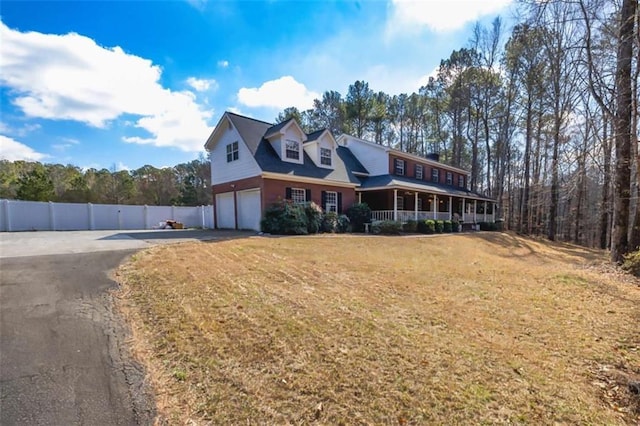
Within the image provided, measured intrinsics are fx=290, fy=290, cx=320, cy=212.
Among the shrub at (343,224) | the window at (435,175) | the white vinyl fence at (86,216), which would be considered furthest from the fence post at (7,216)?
the window at (435,175)

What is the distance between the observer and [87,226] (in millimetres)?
20422

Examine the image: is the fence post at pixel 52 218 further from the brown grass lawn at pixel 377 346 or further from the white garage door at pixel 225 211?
the brown grass lawn at pixel 377 346

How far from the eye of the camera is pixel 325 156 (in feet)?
66.3

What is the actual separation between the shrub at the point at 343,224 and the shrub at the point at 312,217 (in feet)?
5.64

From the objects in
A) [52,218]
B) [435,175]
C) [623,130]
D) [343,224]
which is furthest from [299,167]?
[52,218]

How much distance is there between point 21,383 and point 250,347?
216cm

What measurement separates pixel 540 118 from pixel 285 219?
21.2 meters

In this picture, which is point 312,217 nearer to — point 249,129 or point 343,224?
point 343,224

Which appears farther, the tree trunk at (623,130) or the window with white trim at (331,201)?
the window with white trim at (331,201)

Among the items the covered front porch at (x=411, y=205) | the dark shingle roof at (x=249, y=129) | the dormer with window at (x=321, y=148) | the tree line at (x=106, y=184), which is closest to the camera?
the dark shingle roof at (x=249, y=129)

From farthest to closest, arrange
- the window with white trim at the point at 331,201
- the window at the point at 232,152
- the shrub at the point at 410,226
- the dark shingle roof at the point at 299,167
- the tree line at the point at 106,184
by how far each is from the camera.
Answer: the tree line at the point at 106,184 → the shrub at the point at 410,226 → the window with white trim at the point at 331,201 → the window at the point at 232,152 → the dark shingle roof at the point at 299,167

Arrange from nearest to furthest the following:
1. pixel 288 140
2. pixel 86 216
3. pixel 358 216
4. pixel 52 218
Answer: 1. pixel 288 140
2. pixel 52 218
3. pixel 358 216
4. pixel 86 216

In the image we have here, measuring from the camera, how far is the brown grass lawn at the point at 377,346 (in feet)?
8.45

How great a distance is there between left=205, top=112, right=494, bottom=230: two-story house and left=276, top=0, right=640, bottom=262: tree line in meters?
9.12
